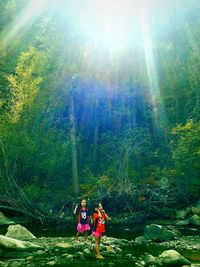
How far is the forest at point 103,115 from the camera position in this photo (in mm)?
28344

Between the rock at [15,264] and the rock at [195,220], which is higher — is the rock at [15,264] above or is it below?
above

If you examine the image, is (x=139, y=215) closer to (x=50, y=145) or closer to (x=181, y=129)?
(x=181, y=129)

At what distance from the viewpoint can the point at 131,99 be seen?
37188mm

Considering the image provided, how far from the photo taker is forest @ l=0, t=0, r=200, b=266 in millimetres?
28344

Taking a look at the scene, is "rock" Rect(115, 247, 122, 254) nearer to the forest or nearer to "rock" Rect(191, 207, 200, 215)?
the forest

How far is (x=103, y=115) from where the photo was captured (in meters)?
36.9

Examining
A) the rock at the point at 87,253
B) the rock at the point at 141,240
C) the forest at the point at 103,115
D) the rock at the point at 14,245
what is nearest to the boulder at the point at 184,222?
the forest at the point at 103,115

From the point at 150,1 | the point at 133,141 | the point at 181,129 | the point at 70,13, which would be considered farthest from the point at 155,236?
the point at 150,1

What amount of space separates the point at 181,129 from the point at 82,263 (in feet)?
57.8

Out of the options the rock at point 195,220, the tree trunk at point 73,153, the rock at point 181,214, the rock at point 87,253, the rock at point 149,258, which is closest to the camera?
the rock at point 149,258

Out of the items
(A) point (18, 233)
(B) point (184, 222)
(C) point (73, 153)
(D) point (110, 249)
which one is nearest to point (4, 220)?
(A) point (18, 233)

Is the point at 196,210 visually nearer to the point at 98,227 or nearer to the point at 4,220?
the point at 4,220

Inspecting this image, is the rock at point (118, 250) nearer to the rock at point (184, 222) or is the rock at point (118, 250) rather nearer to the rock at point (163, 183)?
the rock at point (184, 222)

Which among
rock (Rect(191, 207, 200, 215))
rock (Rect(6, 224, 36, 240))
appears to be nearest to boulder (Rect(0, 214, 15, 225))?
rock (Rect(6, 224, 36, 240))
